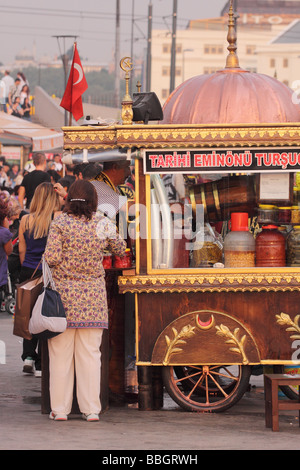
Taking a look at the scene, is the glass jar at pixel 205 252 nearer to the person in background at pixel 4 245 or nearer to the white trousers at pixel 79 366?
the white trousers at pixel 79 366

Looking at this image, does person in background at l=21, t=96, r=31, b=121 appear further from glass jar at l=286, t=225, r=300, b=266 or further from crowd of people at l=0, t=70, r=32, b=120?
glass jar at l=286, t=225, r=300, b=266

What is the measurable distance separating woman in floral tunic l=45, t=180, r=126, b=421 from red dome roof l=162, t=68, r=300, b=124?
4.88 feet

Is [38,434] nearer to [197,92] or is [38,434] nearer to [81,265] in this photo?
[81,265]

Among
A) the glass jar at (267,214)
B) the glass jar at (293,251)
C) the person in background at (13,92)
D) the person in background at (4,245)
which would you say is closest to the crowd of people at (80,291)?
the glass jar at (267,214)

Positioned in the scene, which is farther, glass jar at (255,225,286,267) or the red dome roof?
the red dome roof

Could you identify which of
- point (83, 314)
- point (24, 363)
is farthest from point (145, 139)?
point (24, 363)

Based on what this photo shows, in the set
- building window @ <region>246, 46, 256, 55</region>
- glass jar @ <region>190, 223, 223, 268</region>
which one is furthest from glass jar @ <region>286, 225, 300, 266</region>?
building window @ <region>246, 46, 256, 55</region>

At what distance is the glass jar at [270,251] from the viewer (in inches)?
317

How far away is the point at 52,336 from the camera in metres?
7.50

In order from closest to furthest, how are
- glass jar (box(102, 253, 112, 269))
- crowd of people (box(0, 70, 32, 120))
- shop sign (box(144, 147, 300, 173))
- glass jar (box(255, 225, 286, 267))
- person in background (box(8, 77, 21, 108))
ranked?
shop sign (box(144, 147, 300, 173)), glass jar (box(255, 225, 286, 267)), glass jar (box(102, 253, 112, 269)), crowd of people (box(0, 70, 32, 120)), person in background (box(8, 77, 21, 108))

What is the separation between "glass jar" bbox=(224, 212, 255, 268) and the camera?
8055 mm

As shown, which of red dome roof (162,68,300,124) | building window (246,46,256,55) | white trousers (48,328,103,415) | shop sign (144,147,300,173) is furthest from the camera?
building window (246,46,256,55)

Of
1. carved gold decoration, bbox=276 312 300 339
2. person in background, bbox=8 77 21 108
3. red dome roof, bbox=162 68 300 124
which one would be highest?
person in background, bbox=8 77 21 108

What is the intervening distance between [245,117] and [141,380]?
243 centimetres
